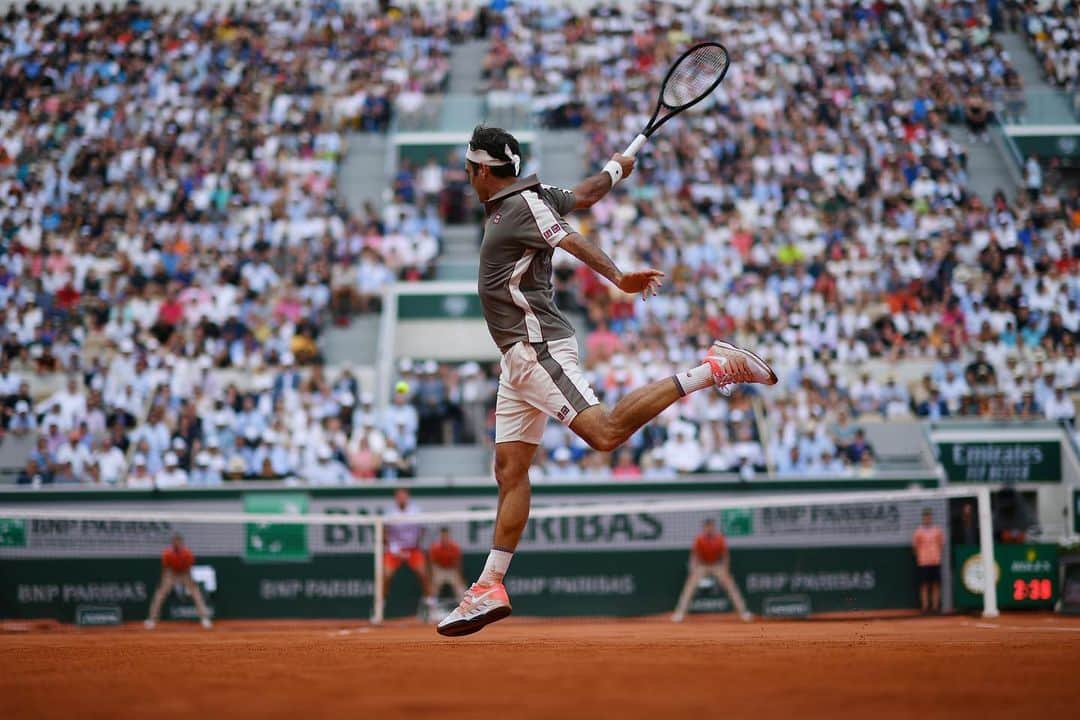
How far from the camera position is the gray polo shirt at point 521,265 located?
7.25 metres

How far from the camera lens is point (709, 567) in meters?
17.1

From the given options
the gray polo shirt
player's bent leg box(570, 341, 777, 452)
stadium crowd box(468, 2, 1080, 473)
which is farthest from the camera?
stadium crowd box(468, 2, 1080, 473)

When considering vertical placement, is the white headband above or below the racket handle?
below

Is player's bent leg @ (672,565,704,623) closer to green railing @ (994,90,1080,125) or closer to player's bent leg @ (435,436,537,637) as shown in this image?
player's bent leg @ (435,436,537,637)

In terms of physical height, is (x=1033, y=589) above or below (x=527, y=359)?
below

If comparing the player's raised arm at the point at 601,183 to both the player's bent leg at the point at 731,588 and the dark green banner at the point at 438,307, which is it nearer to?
the player's bent leg at the point at 731,588

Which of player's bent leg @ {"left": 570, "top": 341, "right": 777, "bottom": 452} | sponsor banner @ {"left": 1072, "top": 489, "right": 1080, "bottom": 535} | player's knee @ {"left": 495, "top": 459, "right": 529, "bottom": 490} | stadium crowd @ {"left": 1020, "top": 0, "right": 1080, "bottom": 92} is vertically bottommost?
sponsor banner @ {"left": 1072, "top": 489, "right": 1080, "bottom": 535}

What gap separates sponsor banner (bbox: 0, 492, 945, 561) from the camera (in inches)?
677

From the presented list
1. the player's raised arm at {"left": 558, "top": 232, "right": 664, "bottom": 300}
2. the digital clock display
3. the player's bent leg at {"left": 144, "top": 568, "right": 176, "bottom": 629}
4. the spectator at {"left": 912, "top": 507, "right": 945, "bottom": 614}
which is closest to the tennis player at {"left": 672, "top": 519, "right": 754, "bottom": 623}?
the spectator at {"left": 912, "top": 507, "right": 945, "bottom": 614}

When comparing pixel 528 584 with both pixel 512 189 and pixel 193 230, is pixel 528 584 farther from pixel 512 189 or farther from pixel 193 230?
pixel 193 230

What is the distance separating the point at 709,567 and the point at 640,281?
1081 centimetres

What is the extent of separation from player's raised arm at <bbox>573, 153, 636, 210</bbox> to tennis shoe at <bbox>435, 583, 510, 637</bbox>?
88.6 inches

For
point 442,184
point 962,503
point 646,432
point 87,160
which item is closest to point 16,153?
point 87,160

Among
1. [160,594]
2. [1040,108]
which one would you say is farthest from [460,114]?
A: [160,594]
